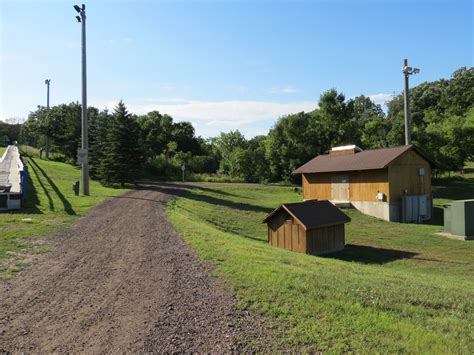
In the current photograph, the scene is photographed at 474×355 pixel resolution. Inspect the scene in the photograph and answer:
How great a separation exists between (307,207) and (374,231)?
7520 millimetres

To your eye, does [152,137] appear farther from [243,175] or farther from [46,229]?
[46,229]

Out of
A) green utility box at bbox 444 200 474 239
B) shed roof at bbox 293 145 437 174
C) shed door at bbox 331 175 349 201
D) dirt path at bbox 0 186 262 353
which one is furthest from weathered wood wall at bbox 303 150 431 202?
dirt path at bbox 0 186 262 353

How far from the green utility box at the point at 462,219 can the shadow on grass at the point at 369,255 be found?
18.0 ft

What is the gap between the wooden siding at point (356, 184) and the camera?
98.9 feet

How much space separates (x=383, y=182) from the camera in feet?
98.1

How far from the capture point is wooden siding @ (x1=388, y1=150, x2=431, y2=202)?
2978 centimetres

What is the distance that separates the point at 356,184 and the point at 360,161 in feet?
6.20

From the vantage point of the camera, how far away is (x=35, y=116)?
74.0m

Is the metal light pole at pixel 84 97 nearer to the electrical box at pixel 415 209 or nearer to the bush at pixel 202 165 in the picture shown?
the electrical box at pixel 415 209

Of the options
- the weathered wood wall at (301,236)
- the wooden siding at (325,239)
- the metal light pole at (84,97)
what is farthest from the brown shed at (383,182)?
the metal light pole at (84,97)

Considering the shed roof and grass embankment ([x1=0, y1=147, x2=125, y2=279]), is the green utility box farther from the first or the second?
grass embankment ([x1=0, y1=147, x2=125, y2=279])

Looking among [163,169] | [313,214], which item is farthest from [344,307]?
[163,169]

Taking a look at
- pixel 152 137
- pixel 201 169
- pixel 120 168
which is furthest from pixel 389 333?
pixel 152 137

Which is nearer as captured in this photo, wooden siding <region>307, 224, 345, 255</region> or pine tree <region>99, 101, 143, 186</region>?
wooden siding <region>307, 224, 345, 255</region>
